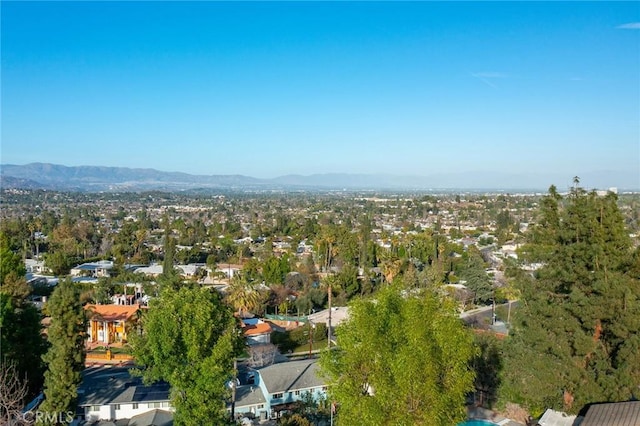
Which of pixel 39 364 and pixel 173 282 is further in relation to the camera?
pixel 173 282

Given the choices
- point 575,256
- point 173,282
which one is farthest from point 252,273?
point 575,256

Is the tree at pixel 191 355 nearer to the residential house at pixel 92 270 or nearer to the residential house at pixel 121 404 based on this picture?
the residential house at pixel 121 404

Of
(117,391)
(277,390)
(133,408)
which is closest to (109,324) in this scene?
(117,391)

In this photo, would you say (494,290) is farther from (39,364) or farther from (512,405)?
(39,364)

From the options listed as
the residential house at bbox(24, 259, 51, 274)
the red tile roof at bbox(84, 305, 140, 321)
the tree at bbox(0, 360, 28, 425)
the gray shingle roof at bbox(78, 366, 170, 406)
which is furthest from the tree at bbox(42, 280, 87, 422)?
the residential house at bbox(24, 259, 51, 274)

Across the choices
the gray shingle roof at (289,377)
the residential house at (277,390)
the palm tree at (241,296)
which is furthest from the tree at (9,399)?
the palm tree at (241,296)
